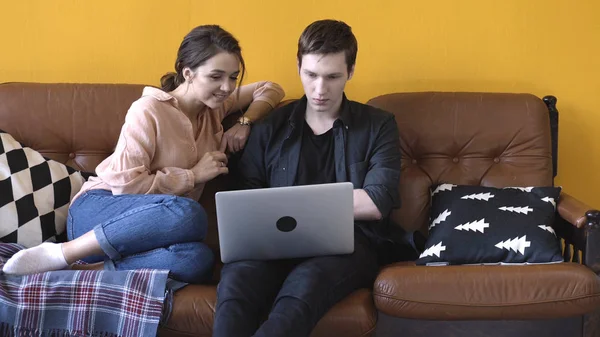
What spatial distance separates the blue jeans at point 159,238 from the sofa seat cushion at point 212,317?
92 mm

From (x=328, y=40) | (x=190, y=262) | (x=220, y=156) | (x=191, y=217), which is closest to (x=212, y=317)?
(x=190, y=262)

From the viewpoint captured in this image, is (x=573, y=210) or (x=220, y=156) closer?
(x=573, y=210)

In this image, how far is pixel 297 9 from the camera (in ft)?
8.21

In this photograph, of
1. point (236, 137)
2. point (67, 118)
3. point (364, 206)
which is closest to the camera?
point (364, 206)

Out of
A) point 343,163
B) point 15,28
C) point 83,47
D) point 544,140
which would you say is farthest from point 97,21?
point 544,140

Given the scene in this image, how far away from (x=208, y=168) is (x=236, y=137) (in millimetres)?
157

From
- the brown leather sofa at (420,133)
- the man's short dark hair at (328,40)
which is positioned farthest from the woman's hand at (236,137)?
the man's short dark hair at (328,40)

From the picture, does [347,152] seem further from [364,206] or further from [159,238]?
[159,238]

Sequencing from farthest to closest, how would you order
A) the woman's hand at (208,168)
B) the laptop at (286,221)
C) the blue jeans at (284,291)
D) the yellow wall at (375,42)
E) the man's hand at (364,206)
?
the yellow wall at (375,42) → the woman's hand at (208,168) → the man's hand at (364,206) → the laptop at (286,221) → the blue jeans at (284,291)

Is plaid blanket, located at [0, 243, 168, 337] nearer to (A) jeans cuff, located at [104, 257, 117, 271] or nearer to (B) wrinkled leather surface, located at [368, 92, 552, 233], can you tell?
(A) jeans cuff, located at [104, 257, 117, 271]

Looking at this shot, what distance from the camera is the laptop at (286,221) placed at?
1634mm

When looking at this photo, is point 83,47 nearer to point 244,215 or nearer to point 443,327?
point 244,215

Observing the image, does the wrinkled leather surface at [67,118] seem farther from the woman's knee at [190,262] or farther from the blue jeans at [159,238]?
the woman's knee at [190,262]

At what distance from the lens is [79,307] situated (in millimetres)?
1703
